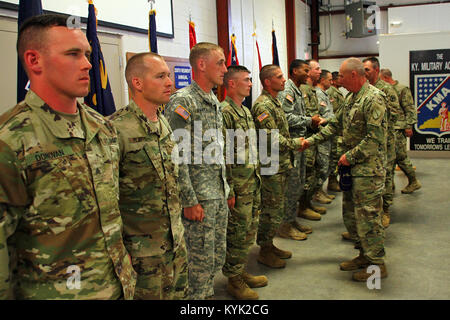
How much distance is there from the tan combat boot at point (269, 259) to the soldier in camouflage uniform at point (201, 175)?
951 mm

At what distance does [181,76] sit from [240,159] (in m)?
1.98

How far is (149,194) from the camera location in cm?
179

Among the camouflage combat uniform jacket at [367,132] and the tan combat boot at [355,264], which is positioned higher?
the camouflage combat uniform jacket at [367,132]

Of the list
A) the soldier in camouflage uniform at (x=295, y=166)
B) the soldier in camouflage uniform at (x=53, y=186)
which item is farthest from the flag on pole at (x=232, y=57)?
the soldier in camouflage uniform at (x=53, y=186)

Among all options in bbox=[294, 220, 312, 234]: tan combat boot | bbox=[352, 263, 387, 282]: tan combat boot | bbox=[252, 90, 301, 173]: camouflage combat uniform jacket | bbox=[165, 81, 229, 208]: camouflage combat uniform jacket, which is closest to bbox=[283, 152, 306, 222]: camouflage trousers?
bbox=[294, 220, 312, 234]: tan combat boot

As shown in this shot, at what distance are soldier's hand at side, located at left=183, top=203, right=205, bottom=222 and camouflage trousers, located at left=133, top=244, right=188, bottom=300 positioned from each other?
306 mm

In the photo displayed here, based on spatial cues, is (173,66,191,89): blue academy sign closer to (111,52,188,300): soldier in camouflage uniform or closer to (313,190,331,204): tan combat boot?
(313,190,331,204): tan combat boot

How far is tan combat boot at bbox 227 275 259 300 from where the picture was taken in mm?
2705

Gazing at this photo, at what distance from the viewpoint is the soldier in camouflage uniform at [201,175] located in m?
2.26

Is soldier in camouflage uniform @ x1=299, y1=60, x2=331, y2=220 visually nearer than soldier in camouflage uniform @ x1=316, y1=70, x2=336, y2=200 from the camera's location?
Yes

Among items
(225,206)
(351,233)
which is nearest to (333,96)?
(351,233)

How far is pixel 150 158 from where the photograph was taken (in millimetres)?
1783

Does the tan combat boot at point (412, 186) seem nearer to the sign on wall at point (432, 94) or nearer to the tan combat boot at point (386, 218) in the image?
the tan combat boot at point (386, 218)

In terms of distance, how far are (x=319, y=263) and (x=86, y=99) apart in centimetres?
230
